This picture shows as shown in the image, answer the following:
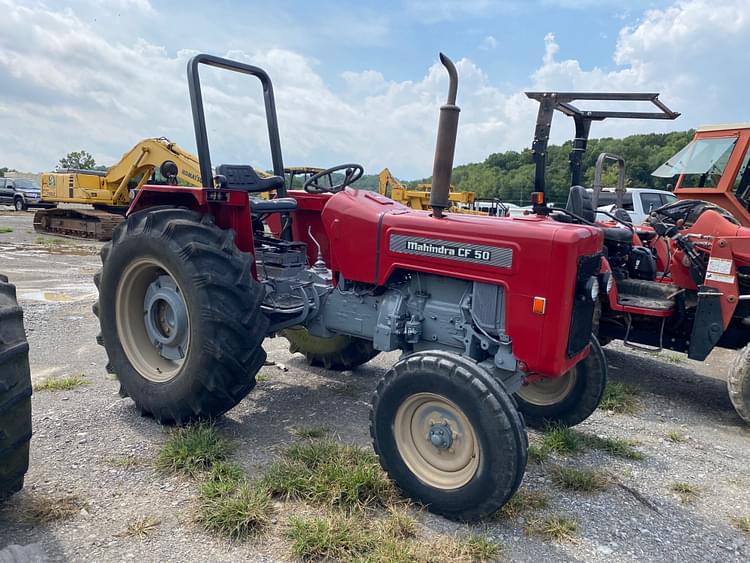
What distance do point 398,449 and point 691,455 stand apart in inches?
85.2

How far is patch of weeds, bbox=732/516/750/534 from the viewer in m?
2.84

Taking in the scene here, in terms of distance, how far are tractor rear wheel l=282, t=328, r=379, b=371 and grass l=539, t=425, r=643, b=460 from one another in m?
1.53

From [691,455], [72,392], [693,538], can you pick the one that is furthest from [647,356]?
[72,392]

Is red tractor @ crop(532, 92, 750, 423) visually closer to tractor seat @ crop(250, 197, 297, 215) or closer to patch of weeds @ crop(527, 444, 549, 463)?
patch of weeds @ crop(527, 444, 549, 463)

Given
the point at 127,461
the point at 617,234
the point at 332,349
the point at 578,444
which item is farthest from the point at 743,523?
the point at 127,461

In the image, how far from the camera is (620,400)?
15.3ft

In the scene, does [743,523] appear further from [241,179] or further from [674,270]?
[241,179]

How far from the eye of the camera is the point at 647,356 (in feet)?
21.1

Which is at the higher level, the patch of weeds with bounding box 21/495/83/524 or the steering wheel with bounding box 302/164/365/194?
the steering wheel with bounding box 302/164/365/194

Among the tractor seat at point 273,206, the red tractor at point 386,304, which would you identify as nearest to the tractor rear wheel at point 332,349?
the red tractor at point 386,304

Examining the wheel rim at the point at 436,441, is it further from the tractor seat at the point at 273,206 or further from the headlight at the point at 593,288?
the tractor seat at the point at 273,206

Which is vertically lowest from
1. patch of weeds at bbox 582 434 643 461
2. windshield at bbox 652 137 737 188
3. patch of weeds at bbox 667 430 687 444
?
patch of weeds at bbox 667 430 687 444

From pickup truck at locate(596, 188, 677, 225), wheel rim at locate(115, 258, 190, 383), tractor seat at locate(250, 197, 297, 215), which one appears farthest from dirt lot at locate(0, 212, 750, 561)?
pickup truck at locate(596, 188, 677, 225)

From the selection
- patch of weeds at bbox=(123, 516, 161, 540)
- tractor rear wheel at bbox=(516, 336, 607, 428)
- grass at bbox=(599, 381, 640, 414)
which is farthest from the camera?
grass at bbox=(599, 381, 640, 414)
